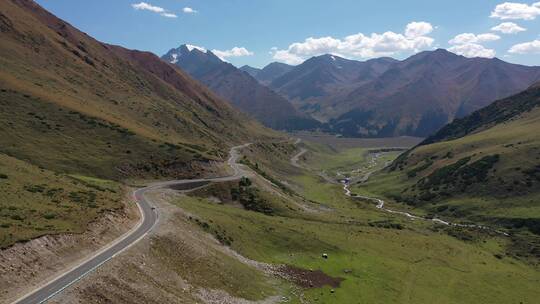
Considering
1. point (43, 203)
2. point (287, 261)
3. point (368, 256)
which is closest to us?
point (43, 203)

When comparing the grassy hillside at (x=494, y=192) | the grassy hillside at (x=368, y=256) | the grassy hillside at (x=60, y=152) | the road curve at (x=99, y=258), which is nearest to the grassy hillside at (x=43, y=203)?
the grassy hillside at (x=60, y=152)

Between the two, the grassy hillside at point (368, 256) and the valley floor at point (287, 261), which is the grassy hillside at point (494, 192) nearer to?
→ the valley floor at point (287, 261)

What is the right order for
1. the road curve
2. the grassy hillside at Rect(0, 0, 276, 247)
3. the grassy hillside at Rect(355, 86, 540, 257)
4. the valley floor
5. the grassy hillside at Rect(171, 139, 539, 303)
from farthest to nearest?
the grassy hillside at Rect(355, 86, 540, 257) < the grassy hillside at Rect(171, 139, 539, 303) < the grassy hillside at Rect(0, 0, 276, 247) < the valley floor < the road curve

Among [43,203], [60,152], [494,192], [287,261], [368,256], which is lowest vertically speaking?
[368,256]

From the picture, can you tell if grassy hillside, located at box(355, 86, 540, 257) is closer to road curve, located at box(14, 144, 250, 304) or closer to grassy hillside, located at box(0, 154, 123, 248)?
road curve, located at box(14, 144, 250, 304)

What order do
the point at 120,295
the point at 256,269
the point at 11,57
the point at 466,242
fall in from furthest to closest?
the point at 11,57 < the point at 466,242 < the point at 256,269 < the point at 120,295

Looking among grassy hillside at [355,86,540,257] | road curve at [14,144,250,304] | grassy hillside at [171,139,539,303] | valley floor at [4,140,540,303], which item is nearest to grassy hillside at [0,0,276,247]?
road curve at [14,144,250,304]

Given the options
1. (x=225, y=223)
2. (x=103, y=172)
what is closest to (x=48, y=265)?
(x=225, y=223)

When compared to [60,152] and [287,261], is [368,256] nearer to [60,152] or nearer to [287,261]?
[287,261]

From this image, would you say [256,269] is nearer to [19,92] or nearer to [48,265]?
[48,265]

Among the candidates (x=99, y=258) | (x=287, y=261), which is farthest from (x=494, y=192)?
(x=99, y=258)

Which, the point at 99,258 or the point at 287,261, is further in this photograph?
the point at 287,261
